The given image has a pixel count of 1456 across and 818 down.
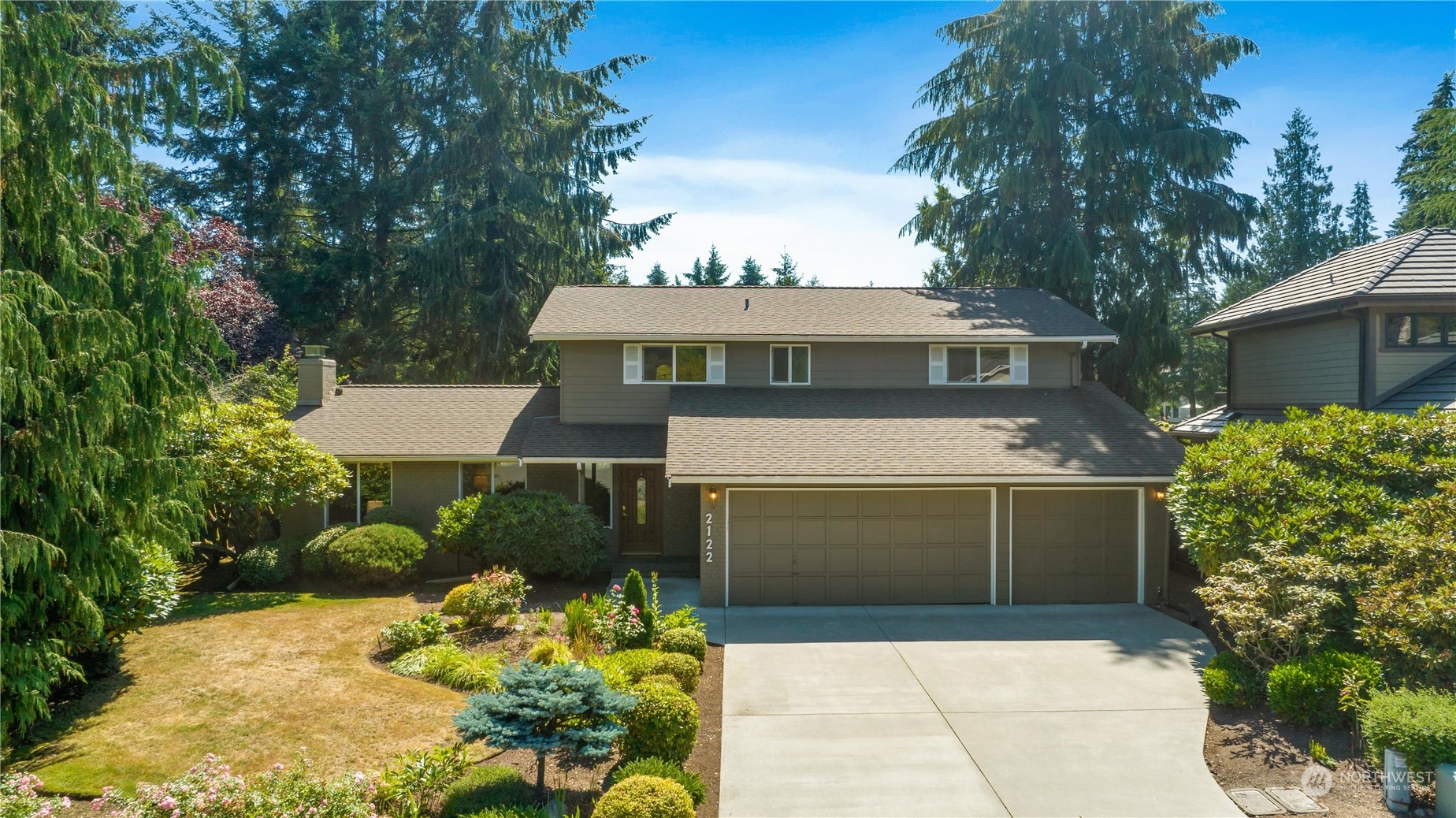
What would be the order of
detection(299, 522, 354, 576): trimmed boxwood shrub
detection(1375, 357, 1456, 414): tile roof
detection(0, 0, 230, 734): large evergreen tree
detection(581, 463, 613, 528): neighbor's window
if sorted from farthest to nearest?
detection(581, 463, 613, 528): neighbor's window, detection(299, 522, 354, 576): trimmed boxwood shrub, detection(1375, 357, 1456, 414): tile roof, detection(0, 0, 230, 734): large evergreen tree

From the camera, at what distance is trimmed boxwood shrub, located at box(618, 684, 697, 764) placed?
7.24m

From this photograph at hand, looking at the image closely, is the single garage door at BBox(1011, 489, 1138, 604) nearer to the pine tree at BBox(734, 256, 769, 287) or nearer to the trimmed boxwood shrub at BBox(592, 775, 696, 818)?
the trimmed boxwood shrub at BBox(592, 775, 696, 818)

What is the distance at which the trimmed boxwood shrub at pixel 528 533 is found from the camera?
14695mm

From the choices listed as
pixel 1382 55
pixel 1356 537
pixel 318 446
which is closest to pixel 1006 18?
pixel 1382 55

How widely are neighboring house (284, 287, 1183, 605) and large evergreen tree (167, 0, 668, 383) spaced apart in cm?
864

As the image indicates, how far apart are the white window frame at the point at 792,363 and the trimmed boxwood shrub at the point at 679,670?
9450 millimetres

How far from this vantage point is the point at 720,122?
1672 cm

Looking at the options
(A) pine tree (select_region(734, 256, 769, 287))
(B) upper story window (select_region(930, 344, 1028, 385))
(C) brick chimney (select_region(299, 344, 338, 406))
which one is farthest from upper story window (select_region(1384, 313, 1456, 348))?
(A) pine tree (select_region(734, 256, 769, 287))

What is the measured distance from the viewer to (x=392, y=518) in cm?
1614

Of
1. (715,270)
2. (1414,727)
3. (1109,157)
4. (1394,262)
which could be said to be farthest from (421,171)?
(1414,727)

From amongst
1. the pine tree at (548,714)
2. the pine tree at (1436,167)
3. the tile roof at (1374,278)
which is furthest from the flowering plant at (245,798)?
the pine tree at (1436,167)

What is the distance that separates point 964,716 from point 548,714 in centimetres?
487

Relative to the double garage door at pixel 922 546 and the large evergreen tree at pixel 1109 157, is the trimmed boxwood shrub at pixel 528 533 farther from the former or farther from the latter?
the large evergreen tree at pixel 1109 157

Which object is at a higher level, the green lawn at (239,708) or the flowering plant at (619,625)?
the flowering plant at (619,625)
